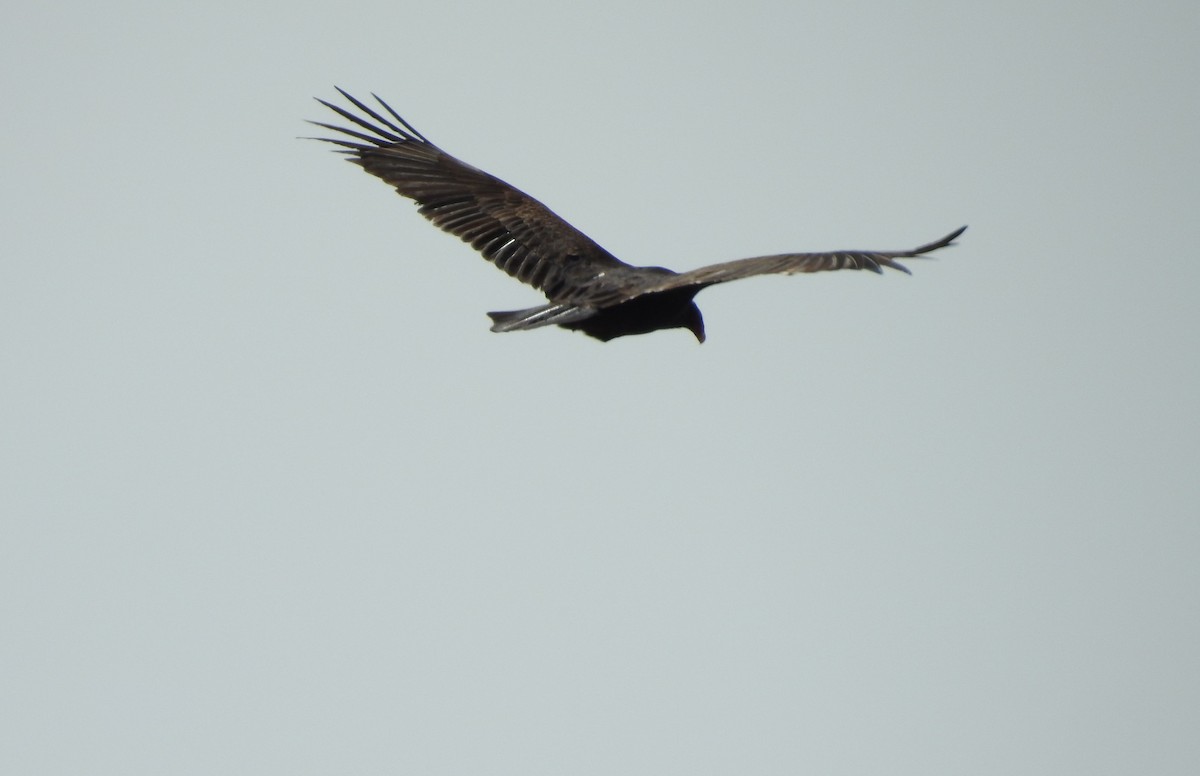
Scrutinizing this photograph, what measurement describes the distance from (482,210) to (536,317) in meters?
3.18

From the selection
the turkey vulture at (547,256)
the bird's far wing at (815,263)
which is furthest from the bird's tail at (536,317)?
the bird's far wing at (815,263)

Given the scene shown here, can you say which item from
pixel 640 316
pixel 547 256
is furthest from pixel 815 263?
pixel 547 256

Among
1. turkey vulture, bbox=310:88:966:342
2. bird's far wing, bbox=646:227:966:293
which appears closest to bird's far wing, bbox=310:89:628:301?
turkey vulture, bbox=310:88:966:342

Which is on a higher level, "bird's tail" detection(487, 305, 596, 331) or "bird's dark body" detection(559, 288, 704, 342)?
"bird's dark body" detection(559, 288, 704, 342)

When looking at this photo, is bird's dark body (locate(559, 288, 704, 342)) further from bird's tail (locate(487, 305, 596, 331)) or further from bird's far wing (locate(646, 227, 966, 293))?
bird's far wing (locate(646, 227, 966, 293))

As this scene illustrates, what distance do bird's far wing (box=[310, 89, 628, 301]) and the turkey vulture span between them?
1 cm

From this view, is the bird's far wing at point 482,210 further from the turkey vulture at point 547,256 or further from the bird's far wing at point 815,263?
the bird's far wing at point 815,263

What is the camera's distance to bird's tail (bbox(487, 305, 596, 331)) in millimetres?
13922

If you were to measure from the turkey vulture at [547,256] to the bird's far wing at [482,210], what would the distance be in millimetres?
10

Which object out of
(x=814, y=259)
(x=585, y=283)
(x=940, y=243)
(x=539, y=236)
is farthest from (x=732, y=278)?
(x=539, y=236)

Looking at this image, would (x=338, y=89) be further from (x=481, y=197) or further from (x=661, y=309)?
(x=661, y=309)

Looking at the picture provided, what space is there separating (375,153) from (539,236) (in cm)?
230

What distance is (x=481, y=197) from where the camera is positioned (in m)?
17.0

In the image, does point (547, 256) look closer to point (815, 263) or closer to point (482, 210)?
point (482, 210)
